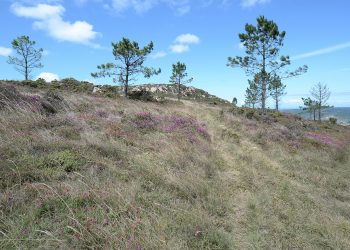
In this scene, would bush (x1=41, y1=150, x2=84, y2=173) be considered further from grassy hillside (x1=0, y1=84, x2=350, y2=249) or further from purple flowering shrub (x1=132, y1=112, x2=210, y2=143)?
purple flowering shrub (x1=132, y1=112, x2=210, y2=143)

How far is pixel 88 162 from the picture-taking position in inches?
267

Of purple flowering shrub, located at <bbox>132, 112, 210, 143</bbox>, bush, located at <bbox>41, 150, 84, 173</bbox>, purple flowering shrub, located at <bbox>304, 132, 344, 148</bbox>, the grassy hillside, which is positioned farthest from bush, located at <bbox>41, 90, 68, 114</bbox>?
purple flowering shrub, located at <bbox>304, 132, 344, 148</bbox>

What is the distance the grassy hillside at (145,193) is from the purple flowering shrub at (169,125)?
0.88m

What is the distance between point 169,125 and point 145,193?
27.0 feet

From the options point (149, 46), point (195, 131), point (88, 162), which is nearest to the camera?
point (88, 162)

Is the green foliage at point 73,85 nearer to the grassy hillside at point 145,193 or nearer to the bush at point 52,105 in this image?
the bush at point 52,105

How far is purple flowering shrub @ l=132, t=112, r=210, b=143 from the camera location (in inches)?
508

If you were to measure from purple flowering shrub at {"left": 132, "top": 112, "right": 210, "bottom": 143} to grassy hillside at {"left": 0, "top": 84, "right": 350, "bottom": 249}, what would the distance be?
2.88 ft

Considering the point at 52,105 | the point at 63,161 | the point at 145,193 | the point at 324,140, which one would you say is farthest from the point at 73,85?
the point at 145,193

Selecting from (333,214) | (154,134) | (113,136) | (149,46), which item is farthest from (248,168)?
(149,46)

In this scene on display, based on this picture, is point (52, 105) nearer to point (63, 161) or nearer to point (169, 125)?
point (169, 125)

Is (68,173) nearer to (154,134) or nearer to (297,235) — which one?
(297,235)

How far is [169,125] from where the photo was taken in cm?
1404

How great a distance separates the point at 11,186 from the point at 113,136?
4875 mm
